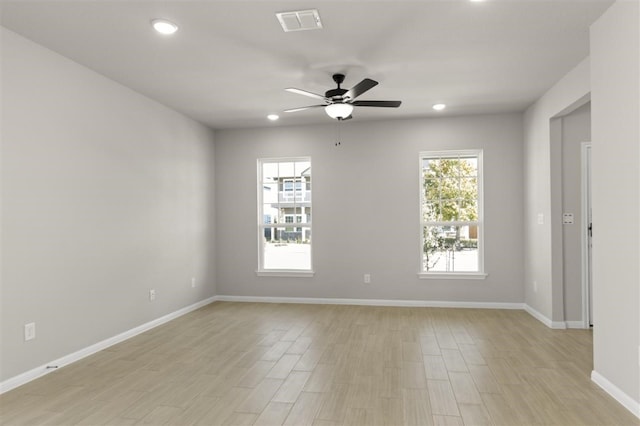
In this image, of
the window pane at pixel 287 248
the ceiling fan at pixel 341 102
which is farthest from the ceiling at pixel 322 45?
the window pane at pixel 287 248

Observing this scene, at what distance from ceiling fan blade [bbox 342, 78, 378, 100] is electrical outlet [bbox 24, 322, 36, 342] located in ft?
10.6

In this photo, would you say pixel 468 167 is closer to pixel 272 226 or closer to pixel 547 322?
pixel 547 322

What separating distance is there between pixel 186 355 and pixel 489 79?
159 inches

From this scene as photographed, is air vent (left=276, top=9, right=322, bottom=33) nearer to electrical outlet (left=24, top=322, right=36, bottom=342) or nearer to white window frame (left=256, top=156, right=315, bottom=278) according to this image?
electrical outlet (left=24, top=322, right=36, bottom=342)

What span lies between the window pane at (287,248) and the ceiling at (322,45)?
7.08 ft

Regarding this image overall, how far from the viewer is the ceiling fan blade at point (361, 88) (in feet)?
11.5

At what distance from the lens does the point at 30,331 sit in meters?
3.28

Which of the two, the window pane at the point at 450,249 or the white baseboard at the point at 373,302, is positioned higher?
the window pane at the point at 450,249

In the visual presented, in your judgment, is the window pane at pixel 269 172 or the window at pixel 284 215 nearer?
the window at pixel 284 215

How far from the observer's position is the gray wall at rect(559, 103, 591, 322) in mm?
4680

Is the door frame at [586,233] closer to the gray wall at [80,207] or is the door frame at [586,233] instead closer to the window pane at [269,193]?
the window pane at [269,193]

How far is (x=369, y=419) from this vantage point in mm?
2553

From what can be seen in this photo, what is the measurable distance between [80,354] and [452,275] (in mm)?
4538

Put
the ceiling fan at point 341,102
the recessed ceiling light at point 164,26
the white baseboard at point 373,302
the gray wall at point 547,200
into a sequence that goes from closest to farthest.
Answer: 1. the recessed ceiling light at point 164,26
2. the ceiling fan at point 341,102
3. the gray wall at point 547,200
4. the white baseboard at point 373,302
